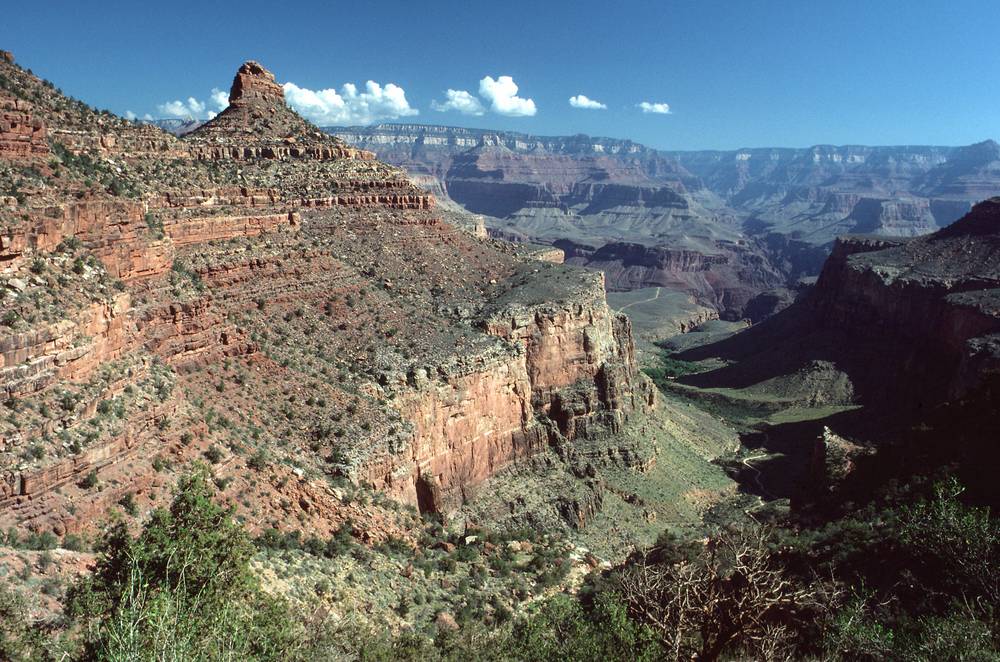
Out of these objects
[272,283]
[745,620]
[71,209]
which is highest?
[71,209]

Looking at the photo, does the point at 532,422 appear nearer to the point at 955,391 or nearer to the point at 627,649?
the point at 627,649

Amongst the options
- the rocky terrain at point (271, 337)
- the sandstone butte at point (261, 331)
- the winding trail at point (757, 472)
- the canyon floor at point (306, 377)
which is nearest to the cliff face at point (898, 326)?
the winding trail at point (757, 472)

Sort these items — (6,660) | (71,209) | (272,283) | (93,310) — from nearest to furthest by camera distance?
1. (6,660)
2. (93,310)
3. (71,209)
4. (272,283)

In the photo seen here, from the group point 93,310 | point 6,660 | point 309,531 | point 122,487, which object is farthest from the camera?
point 309,531

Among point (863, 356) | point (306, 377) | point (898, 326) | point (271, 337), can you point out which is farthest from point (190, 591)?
point (898, 326)

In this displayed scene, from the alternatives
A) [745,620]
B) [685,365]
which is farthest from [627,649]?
[685,365]

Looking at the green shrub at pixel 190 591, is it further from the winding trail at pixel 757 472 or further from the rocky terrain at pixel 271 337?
the winding trail at pixel 757 472
